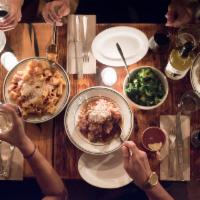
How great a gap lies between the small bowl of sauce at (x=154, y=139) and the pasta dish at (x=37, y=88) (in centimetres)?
59

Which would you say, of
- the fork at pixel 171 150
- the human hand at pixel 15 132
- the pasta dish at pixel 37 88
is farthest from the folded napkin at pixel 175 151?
the human hand at pixel 15 132

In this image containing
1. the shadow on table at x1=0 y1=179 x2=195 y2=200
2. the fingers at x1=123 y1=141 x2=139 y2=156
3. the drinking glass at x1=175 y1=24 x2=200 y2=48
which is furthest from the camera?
the shadow on table at x1=0 y1=179 x2=195 y2=200

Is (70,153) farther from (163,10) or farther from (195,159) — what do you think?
(163,10)

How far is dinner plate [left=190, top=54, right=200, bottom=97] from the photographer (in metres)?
2.24

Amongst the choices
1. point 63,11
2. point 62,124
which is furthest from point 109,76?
point 63,11

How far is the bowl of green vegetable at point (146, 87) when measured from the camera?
2.21 m

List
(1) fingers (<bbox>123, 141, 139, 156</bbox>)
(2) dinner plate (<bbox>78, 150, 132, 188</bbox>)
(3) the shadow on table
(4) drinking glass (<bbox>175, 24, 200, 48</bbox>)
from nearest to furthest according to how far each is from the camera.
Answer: (1) fingers (<bbox>123, 141, 139, 156</bbox>) < (2) dinner plate (<bbox>78, 150, 132, 188</bbox>) < (4) drinking glass (<bbox>175, 24, 200, 48</bbox>) < (3) the shadow on table

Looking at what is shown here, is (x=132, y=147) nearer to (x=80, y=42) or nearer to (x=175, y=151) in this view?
(x=175, y=151)

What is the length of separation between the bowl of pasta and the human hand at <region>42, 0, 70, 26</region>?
0.27 m

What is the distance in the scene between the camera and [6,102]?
2.25 metres

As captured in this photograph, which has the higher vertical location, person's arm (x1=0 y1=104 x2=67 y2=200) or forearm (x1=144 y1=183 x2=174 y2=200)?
person's arm (x1=0 y1=104 x2=67 y2=200)

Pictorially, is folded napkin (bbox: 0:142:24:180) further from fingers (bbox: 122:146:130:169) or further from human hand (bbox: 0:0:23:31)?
human hand (bbox: 0:0:23:31)

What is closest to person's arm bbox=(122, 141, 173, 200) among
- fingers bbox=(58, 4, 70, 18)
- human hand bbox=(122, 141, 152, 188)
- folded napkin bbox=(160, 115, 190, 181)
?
human hand bbox=(122, 141, 152, 188)

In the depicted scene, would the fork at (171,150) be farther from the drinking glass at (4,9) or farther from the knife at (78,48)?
the drinking glass at (4,9)
